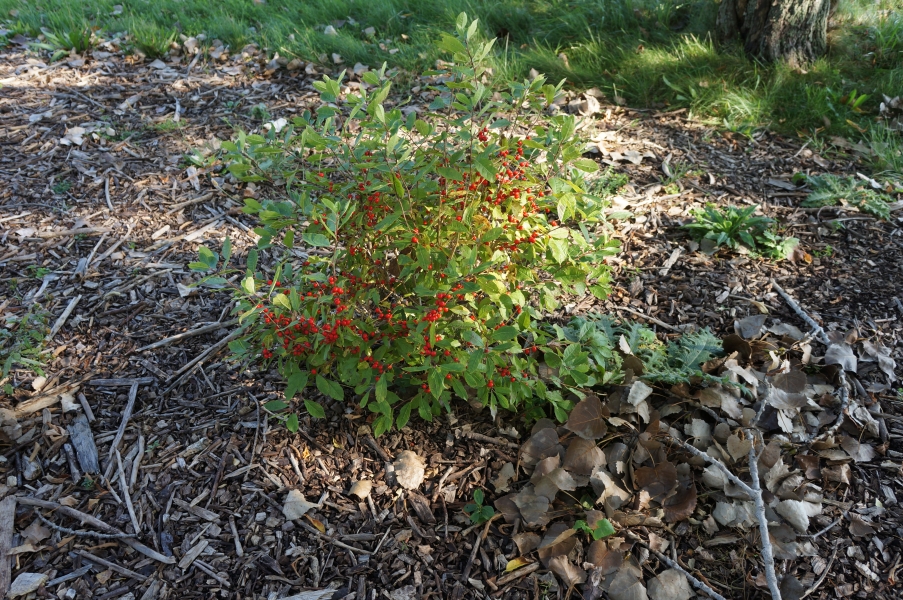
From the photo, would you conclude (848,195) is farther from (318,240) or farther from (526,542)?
(318,240)

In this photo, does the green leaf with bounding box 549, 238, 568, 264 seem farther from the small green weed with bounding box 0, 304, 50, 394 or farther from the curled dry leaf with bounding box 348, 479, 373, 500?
the small green weed with bounding box 0, 304, 50, 394

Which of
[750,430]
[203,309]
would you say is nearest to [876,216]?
[750,430]

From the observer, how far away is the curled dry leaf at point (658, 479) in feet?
7.23

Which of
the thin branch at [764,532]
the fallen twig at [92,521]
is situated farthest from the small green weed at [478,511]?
the fallen twig at [92,521]

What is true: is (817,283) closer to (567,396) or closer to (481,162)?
(567,396)

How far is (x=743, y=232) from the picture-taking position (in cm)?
322

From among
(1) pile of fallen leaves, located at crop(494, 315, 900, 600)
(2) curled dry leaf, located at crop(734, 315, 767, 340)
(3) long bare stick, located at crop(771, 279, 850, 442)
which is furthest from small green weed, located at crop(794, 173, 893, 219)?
(1) pile of fallen leaves, located at crop(494, 315, 900, 600)

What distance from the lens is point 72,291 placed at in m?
2.97

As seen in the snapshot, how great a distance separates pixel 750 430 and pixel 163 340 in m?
2.43

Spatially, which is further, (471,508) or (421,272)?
(471,508)

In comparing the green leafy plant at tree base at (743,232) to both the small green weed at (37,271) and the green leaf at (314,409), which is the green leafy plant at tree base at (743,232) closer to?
the green leaf at (314,409)

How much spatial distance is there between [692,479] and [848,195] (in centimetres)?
214

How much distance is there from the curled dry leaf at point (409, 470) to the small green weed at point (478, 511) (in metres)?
0.21

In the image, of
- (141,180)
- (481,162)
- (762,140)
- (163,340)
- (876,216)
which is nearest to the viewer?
(481,162)
